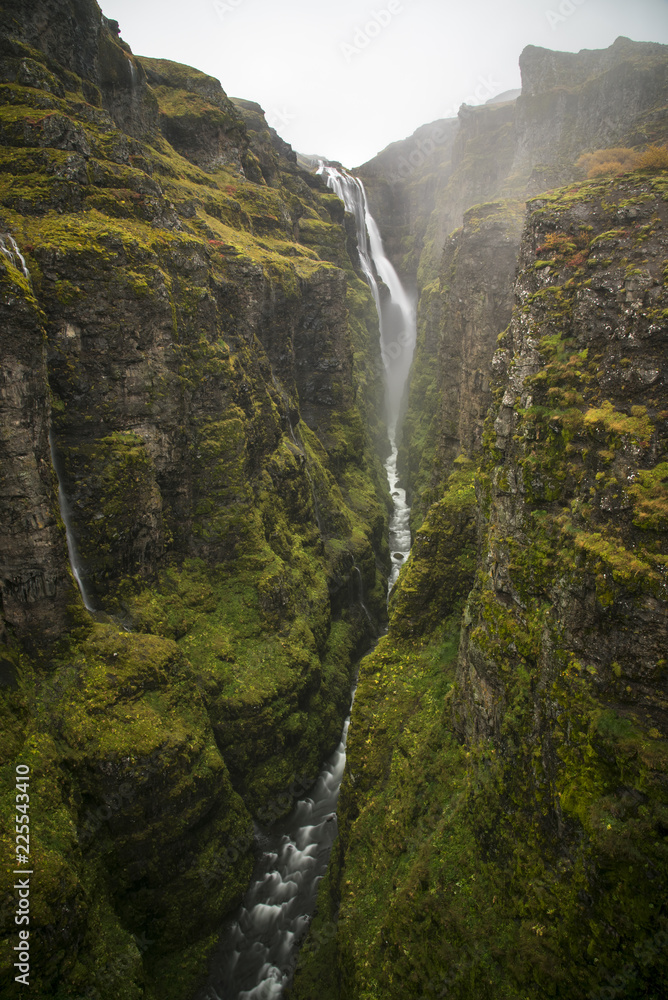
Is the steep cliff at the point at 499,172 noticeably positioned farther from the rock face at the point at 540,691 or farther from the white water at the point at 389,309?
the rock face at the point at 540,691

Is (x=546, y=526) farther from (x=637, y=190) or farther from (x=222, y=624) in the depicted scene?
(x=222, y=624)

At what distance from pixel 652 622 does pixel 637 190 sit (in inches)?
432

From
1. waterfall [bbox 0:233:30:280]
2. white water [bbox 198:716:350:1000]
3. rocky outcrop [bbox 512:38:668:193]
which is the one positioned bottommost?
white water [bbox 198:716:350:1000]

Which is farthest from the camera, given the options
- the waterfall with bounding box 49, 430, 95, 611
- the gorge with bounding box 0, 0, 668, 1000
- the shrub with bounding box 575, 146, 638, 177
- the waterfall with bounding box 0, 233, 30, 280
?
the waterfall with bounding box 49, 430, 95, 611

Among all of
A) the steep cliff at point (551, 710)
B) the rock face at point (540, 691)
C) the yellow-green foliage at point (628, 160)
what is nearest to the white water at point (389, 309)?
the yellow-green foliage at point (628, 160)

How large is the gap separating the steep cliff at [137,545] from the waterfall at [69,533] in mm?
103

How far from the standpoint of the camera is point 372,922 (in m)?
13.1

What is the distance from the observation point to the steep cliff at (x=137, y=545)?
45.8 ft

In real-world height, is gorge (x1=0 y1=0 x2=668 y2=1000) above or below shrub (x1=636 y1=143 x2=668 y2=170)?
below

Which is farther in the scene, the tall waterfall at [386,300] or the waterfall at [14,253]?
the tall waterfall at [386,300]

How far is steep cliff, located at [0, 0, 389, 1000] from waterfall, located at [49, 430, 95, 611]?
0.10 meters

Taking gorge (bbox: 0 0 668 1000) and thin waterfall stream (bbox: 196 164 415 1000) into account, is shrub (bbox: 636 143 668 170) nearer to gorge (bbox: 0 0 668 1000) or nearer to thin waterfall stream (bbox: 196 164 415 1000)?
gorge (bbox: 0 0 668 1000)

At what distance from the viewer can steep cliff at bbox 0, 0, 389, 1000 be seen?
1395 cm

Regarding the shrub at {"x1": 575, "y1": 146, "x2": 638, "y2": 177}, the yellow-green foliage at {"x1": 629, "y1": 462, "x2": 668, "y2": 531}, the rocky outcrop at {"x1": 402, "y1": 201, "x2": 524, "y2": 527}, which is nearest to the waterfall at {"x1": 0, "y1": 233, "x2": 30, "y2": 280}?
the yellow-green foliage at {"x1": 629, "y1": 462, "x2": 668, "y2": 531}
